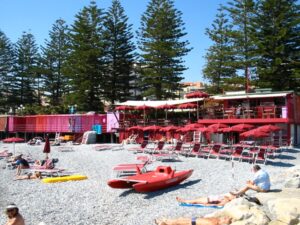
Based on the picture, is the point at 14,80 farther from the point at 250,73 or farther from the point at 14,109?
the point at 250,73

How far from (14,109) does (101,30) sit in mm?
15270

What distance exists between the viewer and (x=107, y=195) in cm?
1150

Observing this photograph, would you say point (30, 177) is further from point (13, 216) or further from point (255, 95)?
point (255, 95)

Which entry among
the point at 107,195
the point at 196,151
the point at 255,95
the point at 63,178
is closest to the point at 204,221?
the point at 107,195

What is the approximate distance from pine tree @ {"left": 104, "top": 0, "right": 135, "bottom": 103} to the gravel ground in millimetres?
19634

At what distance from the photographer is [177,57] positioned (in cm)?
3378

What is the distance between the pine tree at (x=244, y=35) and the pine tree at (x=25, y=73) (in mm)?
22531

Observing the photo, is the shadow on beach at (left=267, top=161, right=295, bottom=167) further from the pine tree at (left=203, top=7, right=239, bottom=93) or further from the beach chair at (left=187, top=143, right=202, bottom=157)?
the pine tree at (left=203, top=7, right=239, bottom=93)

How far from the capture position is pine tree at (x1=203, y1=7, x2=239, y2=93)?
31922 mm

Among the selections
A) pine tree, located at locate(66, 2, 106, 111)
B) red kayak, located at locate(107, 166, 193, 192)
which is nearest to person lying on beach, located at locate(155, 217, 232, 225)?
red kayak, located at locate(107, 166, 193, 192)

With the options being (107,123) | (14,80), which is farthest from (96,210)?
(14,80)

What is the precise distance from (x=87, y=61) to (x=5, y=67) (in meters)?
13.2

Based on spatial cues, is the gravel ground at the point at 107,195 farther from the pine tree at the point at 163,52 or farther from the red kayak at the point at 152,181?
the pine tree at the point at 163,52

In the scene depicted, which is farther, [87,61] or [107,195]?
[87,61]
